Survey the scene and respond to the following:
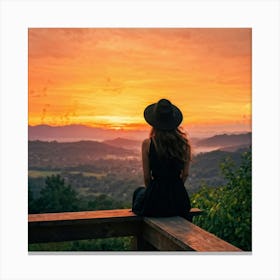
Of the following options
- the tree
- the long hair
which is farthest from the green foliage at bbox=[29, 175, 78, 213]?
the long hair

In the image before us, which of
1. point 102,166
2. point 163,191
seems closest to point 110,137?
point 102,166

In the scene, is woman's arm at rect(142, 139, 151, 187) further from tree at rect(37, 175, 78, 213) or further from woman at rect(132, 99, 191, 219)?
tree at rect(37, 175, 78, 213)

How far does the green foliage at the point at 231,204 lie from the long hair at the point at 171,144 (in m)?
0.46

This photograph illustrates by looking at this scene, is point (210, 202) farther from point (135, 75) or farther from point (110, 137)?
point (135, 75)

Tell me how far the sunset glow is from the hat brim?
149 mm

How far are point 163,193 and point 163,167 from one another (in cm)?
19

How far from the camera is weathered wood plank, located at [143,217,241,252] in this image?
2.68m

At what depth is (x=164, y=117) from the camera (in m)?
3.38

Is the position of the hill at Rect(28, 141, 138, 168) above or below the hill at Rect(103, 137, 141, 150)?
below

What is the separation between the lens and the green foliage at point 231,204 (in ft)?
12.0
